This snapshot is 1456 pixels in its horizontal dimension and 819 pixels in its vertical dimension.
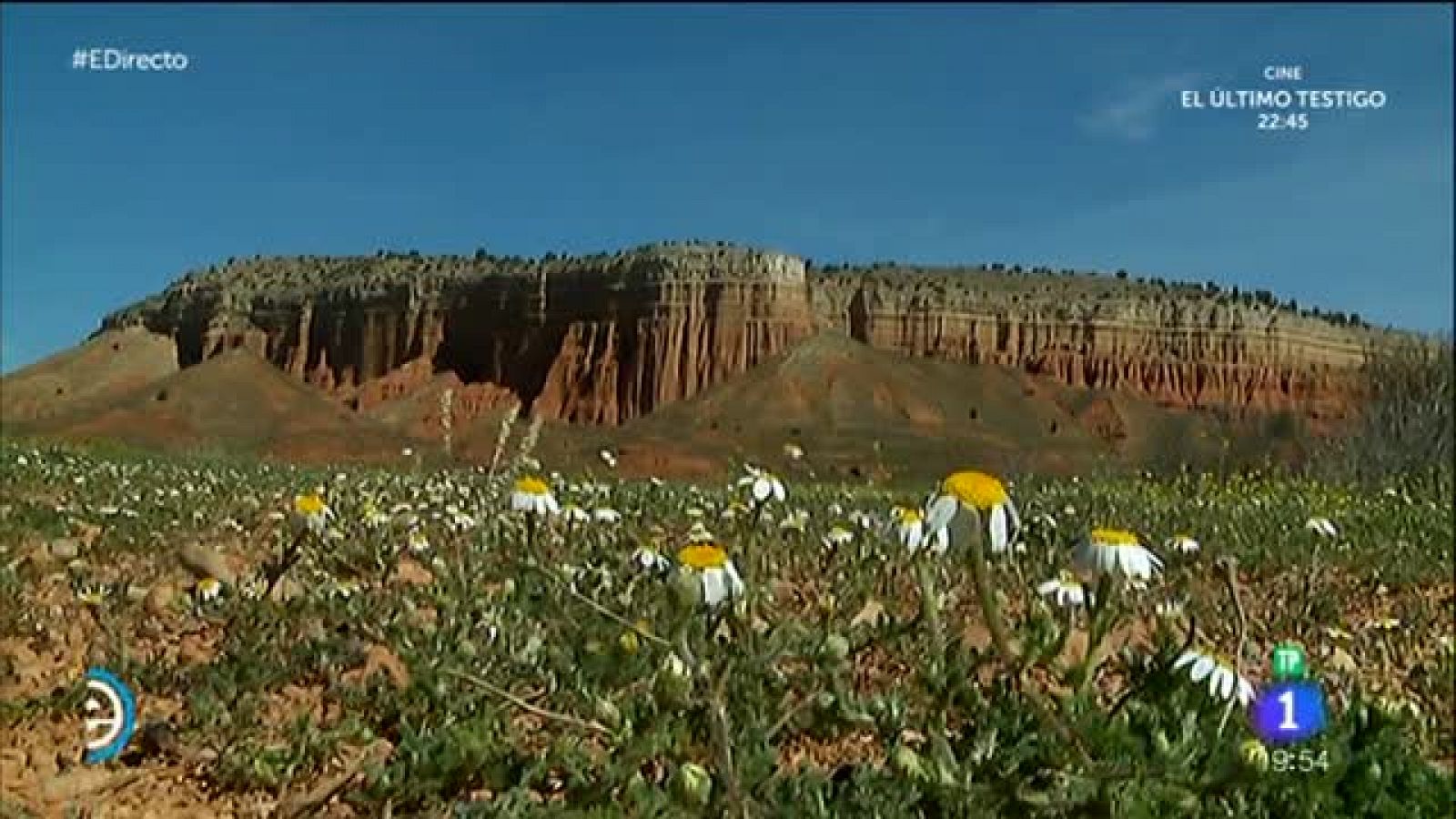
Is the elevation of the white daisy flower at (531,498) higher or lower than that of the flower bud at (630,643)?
higher

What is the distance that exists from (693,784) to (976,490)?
0.92 m

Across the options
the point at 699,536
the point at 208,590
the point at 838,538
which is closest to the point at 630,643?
the point at 699,536

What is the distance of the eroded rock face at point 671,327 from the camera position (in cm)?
3628

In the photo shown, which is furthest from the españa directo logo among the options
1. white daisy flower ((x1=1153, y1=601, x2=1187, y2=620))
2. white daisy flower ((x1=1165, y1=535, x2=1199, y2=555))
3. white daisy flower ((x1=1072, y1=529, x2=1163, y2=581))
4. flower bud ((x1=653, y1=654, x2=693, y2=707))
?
white daisy flower ((x1=1165, y1=535, x2=1199, y2=555))

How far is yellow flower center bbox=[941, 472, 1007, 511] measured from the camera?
11.3 ft

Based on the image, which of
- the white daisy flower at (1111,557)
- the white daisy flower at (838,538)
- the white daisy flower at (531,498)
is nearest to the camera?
the white daisy flower at (1111,557)

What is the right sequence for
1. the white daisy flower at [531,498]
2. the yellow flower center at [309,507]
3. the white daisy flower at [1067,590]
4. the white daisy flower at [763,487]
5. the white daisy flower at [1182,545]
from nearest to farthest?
the white daisy flower at [1067,590], the white daisy flower at [531,498], the white daisy flower at [763,487], the white daisy flower at [1182,545], the yellow flower center at [309,507]

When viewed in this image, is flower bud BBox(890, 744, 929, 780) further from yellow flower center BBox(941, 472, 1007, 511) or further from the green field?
yellow flower center BBox(941, 472, 1007, 511)

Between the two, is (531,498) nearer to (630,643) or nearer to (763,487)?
(763,487)

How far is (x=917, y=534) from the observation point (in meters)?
4.14

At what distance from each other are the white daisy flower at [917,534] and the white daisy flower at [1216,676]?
54cm

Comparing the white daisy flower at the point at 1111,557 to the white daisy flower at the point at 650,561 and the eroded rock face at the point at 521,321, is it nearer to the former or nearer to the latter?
Result: the white daisy flower at the point at 650,561

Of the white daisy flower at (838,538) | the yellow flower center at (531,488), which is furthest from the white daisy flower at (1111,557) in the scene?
the white daisy flower at (838,538)

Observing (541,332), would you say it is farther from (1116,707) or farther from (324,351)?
(1116,707)
